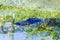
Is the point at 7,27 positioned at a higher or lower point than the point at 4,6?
lower

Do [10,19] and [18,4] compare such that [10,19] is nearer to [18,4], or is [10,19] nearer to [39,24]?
[18,4]

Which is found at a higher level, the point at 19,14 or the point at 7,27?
the point at 19,14

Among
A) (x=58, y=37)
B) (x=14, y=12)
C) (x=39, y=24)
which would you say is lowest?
(x=58, y=37)

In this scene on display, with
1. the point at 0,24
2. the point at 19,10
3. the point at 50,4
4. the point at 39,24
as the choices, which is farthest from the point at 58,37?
the point at 0,24

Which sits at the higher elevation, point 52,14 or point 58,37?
point 52,14

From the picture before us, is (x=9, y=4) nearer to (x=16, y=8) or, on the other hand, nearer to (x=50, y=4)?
(x=16, y=8)

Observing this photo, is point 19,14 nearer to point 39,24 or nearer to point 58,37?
point 39,24

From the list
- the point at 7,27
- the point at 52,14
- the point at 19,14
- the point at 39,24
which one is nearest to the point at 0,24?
the point at 7,27

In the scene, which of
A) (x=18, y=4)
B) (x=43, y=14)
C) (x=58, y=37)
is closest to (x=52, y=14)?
(x=43, y=14)
